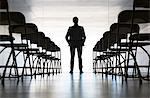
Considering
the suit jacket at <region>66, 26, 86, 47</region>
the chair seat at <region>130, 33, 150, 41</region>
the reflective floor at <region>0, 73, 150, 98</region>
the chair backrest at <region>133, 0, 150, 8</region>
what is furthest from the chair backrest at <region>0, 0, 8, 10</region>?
the suit jacket at <region>66, 26, 86, 47</region>

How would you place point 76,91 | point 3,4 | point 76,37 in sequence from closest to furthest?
point 76,91, point 3,4, point 76,37

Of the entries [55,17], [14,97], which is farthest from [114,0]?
[14,97]

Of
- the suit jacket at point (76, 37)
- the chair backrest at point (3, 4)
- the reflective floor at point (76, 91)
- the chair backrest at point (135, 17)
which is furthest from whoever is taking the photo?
the suit jacket at point (76, 37)

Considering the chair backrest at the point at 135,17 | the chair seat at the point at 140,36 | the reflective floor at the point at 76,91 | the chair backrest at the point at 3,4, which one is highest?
the chair backrest at the point at 3,4

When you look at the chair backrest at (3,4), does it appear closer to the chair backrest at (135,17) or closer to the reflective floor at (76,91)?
the reflective floor at (76,91)

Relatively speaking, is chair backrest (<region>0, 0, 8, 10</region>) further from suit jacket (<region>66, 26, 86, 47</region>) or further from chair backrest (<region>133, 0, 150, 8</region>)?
suit jacket (<region>66, 26, 86, 47</region>)

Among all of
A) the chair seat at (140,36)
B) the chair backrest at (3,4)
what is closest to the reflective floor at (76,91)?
the chair seat at (140,36)

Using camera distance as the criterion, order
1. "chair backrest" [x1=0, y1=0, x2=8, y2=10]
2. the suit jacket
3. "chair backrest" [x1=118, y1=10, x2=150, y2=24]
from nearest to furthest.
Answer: "chair backrest" [x1=0, y1=0, x2=8, y2=10] → "chair backrest" [x1=118, y1=10, x2=150, y2=24] → the suit jacket

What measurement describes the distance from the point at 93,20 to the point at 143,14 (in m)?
11.3

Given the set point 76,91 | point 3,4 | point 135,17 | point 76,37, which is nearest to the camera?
point 76,91

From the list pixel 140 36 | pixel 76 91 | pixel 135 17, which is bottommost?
pixel 76 91

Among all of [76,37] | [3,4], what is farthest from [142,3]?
[76,37]

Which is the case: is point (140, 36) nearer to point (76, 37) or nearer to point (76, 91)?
point (76, 91)

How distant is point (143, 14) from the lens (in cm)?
398
